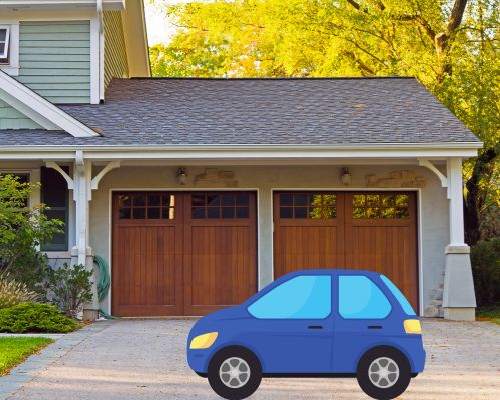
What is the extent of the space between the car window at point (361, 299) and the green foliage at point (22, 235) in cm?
854

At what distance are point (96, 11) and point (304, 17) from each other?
766 cm

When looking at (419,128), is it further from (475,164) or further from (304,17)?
(304,17)

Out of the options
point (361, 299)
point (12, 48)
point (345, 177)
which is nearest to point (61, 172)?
point (12, 48)

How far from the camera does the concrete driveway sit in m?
7.38

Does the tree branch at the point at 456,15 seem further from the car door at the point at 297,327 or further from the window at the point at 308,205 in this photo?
the car door at the point at 297,327

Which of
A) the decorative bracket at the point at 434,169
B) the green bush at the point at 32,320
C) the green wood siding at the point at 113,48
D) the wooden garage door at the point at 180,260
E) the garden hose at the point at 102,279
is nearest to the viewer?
the green bush at the point at 32,320

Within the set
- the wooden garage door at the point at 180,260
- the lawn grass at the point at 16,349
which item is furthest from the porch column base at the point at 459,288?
the lawn grass at the point at 16,349

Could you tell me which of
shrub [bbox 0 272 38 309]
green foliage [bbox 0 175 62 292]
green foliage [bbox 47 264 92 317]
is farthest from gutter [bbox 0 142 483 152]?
shrub [bbox 0 272 38 309]

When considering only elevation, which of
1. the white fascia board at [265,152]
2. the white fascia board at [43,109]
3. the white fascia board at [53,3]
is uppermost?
the white fascia board at [53,3]

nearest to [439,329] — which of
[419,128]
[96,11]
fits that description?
[419,128]

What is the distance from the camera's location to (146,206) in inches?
631

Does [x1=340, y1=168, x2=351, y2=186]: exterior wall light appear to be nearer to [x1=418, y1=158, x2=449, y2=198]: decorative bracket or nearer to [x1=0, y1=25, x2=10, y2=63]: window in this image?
[x1=418, y1=158, x2=449, y2=198]: decorative bracket

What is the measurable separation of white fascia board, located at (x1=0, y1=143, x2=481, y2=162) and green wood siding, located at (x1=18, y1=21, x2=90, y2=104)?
2816 mm

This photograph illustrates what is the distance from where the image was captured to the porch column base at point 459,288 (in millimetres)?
14945
